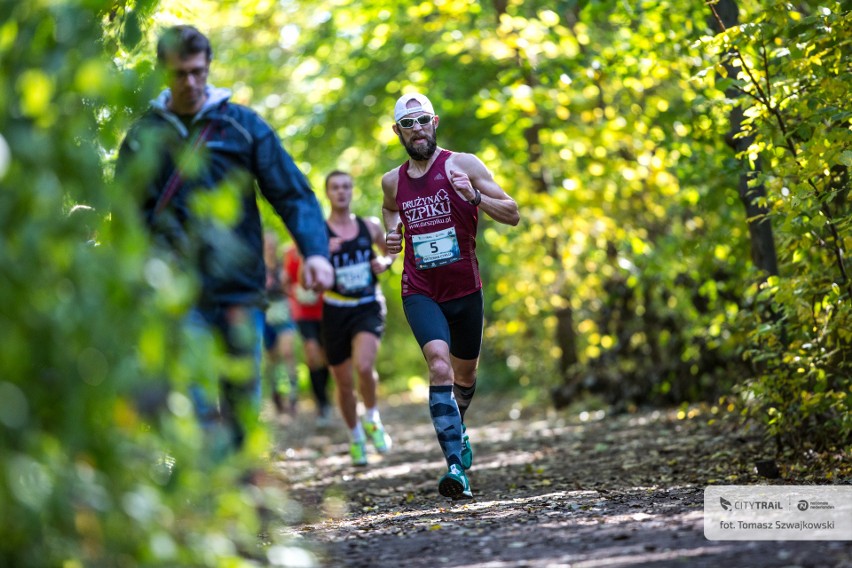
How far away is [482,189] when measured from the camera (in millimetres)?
7016

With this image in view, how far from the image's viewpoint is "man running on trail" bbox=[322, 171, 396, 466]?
32.2ft

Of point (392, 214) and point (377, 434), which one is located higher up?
point (392, 214)

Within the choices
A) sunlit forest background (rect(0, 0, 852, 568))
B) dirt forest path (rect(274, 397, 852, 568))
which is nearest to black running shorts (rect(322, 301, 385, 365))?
dirt forest path (rect(274, 397, 852, 568))

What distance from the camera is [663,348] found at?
1267 centimetres

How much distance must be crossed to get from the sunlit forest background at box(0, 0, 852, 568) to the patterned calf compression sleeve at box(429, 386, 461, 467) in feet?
6.00

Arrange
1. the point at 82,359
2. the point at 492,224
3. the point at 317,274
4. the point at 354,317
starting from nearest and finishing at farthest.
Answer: the point at 82,359 → the point at 317,274 → the point at 354,317 → the point at 492,224

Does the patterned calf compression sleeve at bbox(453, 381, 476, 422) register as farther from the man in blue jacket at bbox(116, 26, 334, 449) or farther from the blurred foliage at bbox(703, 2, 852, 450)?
the man in blue jacket at bbox(116, 26, 334, 449)

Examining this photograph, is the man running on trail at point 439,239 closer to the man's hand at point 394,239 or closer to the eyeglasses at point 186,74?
the man's hand at point 394,239

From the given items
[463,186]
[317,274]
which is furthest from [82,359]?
[463,186]

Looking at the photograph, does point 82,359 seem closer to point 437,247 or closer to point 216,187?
point 216,187

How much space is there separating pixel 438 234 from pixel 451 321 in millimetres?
546

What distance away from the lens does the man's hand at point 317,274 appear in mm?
4672

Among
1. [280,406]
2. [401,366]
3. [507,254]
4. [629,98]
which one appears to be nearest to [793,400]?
[629,98]

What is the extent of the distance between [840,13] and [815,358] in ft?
6.23
